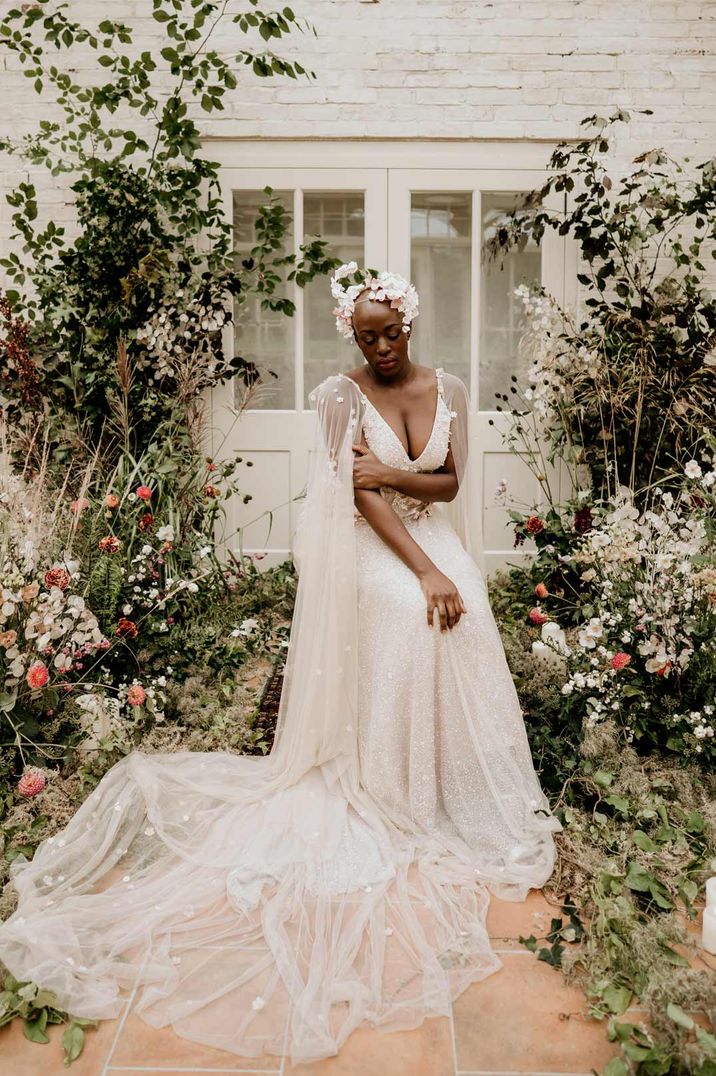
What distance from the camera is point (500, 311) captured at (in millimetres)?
4695

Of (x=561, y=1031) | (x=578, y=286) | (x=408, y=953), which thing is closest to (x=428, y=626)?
(x=408, y=953)

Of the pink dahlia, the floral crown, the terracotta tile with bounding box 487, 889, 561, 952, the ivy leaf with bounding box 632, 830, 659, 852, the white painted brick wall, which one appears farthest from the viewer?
the white painted brick wall

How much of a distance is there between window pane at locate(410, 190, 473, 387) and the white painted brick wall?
1.13 ft

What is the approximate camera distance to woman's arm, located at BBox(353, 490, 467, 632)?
2502 millimetres

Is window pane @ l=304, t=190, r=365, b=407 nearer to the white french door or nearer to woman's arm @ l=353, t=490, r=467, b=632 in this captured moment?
the white french door

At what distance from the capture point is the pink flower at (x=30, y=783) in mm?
2350

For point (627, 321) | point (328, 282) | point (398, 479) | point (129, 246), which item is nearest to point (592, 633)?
point (398, 479)

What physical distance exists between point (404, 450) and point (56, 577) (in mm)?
1111

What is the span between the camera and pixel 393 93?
4.37 meters

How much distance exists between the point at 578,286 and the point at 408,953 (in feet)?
11.7

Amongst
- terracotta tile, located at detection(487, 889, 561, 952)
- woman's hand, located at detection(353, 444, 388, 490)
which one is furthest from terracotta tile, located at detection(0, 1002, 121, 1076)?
woman's hand, located at detection(353, 444, 388, 490)

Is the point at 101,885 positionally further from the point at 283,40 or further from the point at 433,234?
the point at 283,40

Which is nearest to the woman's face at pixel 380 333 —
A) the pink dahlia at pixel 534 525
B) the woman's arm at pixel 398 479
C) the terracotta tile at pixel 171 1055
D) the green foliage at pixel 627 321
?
the woman's arm at pixel 398 479

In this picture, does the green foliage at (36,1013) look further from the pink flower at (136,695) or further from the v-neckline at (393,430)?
the v-neckline at (393,430)
